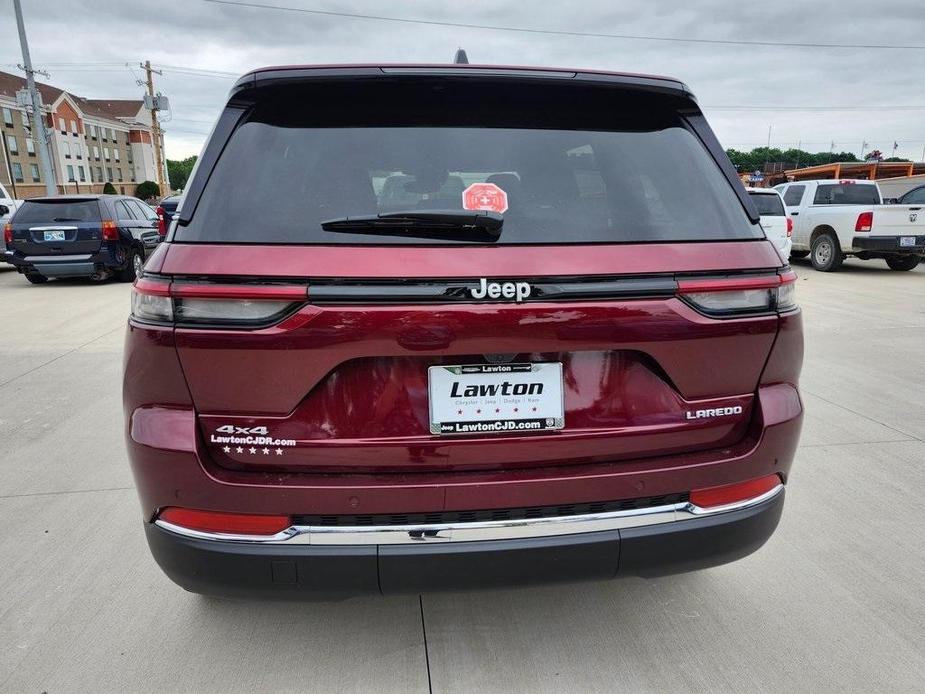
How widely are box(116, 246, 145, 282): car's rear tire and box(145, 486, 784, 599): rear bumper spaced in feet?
35.7

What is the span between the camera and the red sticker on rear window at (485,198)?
1.70 meters

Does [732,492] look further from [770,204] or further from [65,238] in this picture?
[65,238]

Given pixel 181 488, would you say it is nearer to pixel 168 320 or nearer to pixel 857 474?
pixel 168 320

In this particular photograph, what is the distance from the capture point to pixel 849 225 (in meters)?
12.3

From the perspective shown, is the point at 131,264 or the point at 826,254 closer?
the point at 131,264

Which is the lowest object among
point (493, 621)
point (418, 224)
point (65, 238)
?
point (493, 621)

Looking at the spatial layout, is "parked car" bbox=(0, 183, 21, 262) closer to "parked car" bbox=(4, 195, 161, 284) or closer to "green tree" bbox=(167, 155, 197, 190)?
"parked car" bbox=(4, 195, 161, 284)

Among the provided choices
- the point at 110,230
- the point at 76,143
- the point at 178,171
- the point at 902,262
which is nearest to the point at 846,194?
the point at 902,262

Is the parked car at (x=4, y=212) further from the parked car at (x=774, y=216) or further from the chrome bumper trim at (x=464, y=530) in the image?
the parked car at (x=774, y=216)

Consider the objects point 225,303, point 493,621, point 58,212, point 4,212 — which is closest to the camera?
point 225,303

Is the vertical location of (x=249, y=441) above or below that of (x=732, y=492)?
above

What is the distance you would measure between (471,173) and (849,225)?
13093mm

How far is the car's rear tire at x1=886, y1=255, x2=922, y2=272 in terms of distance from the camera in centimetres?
1323

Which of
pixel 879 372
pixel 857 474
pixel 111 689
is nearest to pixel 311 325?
pixel 111 689
